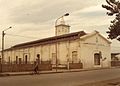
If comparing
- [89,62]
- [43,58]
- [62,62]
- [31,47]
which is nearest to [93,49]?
[89,62]

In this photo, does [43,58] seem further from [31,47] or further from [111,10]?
[111,10]

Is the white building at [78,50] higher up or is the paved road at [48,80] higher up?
the white building at [78,50]

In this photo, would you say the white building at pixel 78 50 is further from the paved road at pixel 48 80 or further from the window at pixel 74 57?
the paved road at pixel 48 80

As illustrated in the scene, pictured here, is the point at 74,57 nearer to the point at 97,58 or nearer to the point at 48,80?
the point at 97,58

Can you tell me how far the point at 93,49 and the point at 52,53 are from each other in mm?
9195

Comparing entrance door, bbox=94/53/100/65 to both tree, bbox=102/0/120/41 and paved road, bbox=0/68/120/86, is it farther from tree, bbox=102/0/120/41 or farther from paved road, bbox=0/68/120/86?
tree, bbox=102/0/120/41

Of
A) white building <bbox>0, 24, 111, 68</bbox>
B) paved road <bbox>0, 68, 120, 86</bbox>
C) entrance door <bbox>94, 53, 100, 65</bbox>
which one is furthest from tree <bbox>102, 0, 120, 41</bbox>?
entrance door <bbox>94, 53, 100, 65</bbox>

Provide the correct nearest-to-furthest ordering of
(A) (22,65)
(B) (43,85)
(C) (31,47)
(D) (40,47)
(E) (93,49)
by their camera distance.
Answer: (B) (43,85), (A) (22,65), (E) (93,49), (D) (40,47), (C) (31,47)

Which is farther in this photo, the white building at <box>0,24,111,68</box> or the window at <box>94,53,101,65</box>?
the window at <box>94,53,101,65</box>

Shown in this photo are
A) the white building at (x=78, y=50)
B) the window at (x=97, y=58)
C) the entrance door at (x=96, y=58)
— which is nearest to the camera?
the white building at (x=78, y=50)

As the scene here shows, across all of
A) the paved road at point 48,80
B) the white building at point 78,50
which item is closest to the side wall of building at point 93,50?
the white building at point 78,50

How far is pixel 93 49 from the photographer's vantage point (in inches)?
2329

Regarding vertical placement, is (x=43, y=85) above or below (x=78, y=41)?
below

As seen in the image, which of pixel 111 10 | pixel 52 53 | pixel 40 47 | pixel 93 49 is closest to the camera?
pixel 111 10
